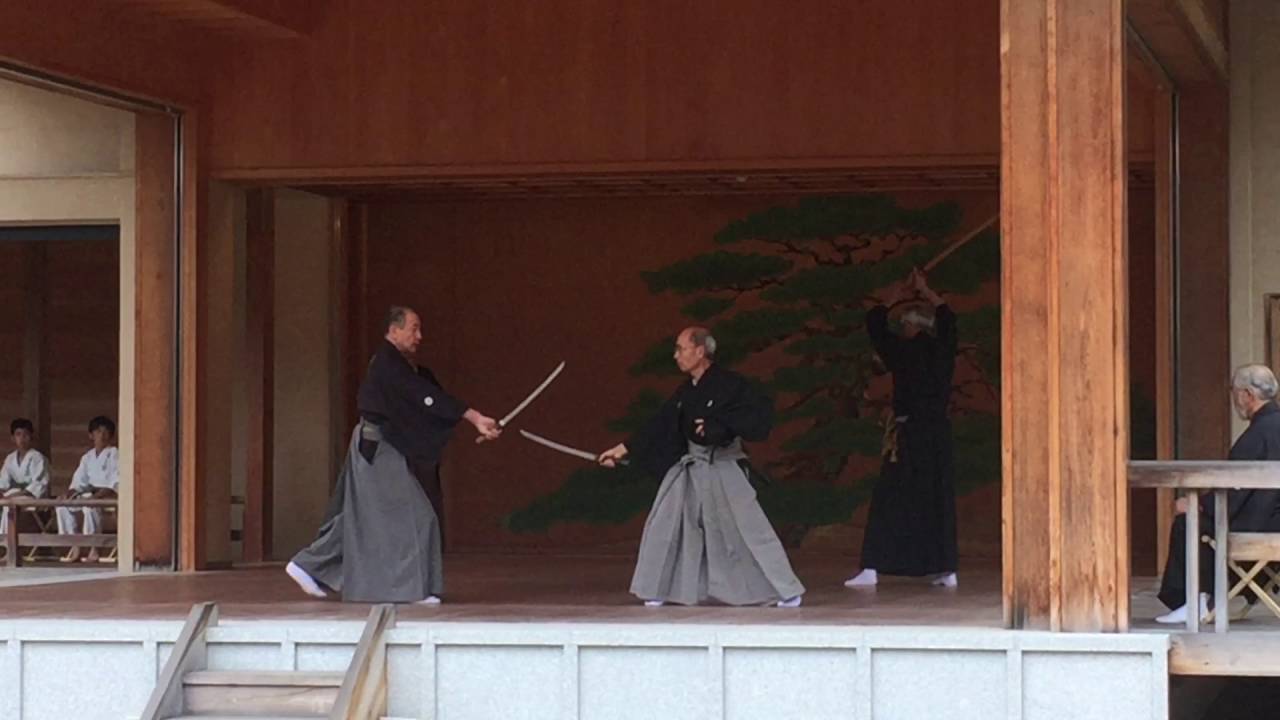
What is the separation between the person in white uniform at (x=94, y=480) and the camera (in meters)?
12.7

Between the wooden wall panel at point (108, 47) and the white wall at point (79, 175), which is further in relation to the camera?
the white wall at point (79, 175)

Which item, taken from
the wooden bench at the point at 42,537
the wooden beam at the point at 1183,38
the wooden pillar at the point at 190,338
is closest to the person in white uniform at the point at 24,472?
the wooden bench at the point at 42,537

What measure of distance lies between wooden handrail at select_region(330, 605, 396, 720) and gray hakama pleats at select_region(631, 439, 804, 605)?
51.5 inches

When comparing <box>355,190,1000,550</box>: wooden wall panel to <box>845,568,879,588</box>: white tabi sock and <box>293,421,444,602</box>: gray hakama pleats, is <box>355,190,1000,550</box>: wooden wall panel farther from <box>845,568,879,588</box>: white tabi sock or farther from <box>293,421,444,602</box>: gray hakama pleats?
<box>293,421,444,602</box>: gray hakama pleats

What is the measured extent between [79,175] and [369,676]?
5083mm

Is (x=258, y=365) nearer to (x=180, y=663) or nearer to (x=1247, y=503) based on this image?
(x=180, y=663)

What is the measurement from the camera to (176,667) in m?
7.02

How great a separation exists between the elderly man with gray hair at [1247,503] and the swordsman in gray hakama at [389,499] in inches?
101

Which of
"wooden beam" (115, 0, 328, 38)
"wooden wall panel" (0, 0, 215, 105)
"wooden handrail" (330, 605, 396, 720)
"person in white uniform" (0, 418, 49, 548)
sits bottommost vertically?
"wooden handrail" (330, 605, 396, 720)

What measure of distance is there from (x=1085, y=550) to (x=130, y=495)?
5.77 meters

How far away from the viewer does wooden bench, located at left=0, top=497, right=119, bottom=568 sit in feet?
38.6

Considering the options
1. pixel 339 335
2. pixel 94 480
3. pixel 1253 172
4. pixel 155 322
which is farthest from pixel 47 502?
pixel 1253 172

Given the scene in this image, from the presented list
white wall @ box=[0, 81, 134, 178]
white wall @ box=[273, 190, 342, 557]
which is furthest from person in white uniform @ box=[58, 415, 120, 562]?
white wall @ box=[0, 81, 134, 178]

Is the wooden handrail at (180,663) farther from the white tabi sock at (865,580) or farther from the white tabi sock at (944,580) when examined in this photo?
the white tabi sock at (944,580)
